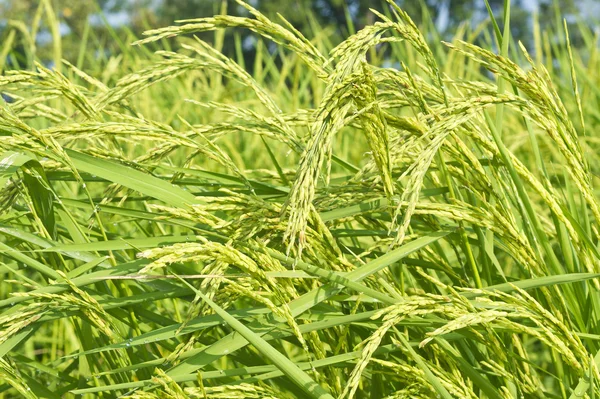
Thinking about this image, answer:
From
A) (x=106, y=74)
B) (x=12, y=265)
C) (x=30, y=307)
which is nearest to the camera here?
(x=30, y=307)

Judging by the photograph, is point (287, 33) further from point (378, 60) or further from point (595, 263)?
point (378, 60)

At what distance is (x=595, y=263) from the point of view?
1.33 metres

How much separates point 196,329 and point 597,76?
3.50 meters

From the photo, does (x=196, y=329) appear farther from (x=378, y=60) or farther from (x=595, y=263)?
(x=378, y=60)

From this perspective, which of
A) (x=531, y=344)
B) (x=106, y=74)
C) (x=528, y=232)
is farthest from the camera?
(x=106, y=74)

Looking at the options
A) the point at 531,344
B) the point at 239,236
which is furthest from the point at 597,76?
the point at 239,236

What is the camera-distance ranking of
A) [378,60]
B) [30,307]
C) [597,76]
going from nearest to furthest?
1. [30,307]
2. [597,76]
3. [378,60]

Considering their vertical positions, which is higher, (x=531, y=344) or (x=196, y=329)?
(x=196, y=329)

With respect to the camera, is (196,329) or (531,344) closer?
(196,329)

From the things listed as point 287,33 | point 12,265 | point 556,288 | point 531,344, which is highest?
point 287,33

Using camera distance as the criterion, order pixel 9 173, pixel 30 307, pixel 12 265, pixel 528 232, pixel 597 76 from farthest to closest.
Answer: pixel 597 76, pixel 12 265, pixel 528 232, pixel 9 173, pixel 30 307

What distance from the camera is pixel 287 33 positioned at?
1.32 m

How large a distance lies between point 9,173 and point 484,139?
832 millimetres

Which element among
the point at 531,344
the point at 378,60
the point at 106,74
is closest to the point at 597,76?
the point at 378,60
